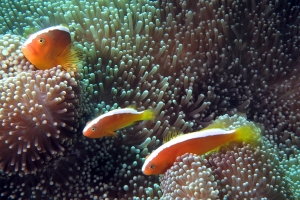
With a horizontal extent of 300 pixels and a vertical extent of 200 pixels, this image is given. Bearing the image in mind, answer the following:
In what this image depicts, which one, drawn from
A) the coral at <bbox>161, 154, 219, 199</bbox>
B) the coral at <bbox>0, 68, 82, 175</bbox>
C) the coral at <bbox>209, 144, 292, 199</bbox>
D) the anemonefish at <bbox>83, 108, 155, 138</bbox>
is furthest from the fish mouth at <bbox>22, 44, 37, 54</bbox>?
the coral at <bbox>209, 144, 292, 199</bbox>

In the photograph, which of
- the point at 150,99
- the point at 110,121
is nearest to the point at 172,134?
the point at 150,99

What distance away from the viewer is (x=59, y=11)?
2383 millimetres

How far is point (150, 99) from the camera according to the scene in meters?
2.01

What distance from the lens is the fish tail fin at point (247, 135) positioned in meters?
1.63

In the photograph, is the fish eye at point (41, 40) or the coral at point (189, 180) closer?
the coral at point (189, 180)

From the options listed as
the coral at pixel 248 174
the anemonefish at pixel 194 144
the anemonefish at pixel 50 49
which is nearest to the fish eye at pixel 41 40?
the anemonefish at pixel 50 49

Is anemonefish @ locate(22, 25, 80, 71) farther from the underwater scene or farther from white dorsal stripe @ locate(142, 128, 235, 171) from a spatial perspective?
white dorsal stripe @ locate(142, 128, 235, 171)

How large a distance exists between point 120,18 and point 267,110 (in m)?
1.27

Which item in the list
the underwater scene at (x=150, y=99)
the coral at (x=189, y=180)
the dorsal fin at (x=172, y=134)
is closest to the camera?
the coral at (x=189, y=180)

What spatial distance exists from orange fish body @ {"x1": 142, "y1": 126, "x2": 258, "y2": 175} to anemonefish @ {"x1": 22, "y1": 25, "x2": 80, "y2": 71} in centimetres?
61

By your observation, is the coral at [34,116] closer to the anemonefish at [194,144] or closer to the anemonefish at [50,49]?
the anemonefish at [50,49]

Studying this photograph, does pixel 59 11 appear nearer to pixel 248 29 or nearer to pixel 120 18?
pixel 120 18

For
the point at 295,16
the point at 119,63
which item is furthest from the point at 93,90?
the point at 295,16

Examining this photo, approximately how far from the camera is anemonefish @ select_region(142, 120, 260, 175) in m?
1.53
